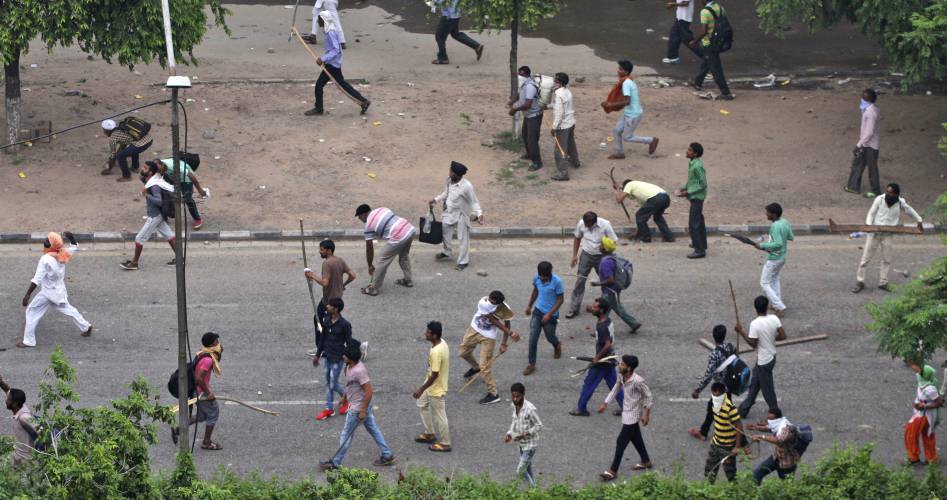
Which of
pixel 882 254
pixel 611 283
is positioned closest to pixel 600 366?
pixel 611 283

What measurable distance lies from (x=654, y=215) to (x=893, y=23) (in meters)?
4.85

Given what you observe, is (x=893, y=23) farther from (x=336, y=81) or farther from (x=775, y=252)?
(x=336, y=81)

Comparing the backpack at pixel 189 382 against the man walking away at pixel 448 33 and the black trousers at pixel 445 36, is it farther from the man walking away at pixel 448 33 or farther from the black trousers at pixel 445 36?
the black trousers at pixel 445 36

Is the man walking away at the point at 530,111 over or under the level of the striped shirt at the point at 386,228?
over

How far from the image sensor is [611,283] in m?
16.6

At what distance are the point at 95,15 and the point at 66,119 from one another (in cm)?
271

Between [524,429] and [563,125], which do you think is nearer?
[524,429]

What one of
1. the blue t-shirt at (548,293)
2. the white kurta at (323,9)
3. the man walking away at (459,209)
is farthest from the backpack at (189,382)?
the white kurta at (323,9)

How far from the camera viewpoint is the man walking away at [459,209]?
1873cm

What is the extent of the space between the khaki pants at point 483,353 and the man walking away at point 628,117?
24.1 feet

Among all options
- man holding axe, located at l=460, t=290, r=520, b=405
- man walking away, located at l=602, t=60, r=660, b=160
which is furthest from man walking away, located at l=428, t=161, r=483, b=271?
man walking away, located at l=602, t=60, r=660, b=160

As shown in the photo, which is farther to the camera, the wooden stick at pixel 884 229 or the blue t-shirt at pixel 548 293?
the wooden stick at pixel 884 229

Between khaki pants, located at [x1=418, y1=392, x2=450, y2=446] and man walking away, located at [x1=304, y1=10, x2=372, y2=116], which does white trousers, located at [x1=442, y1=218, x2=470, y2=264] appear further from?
man walking away, located at [x1=304, y1=10, x2=372, y2=116]

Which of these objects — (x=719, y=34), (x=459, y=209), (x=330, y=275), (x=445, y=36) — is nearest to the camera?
(x=330, y=275)
